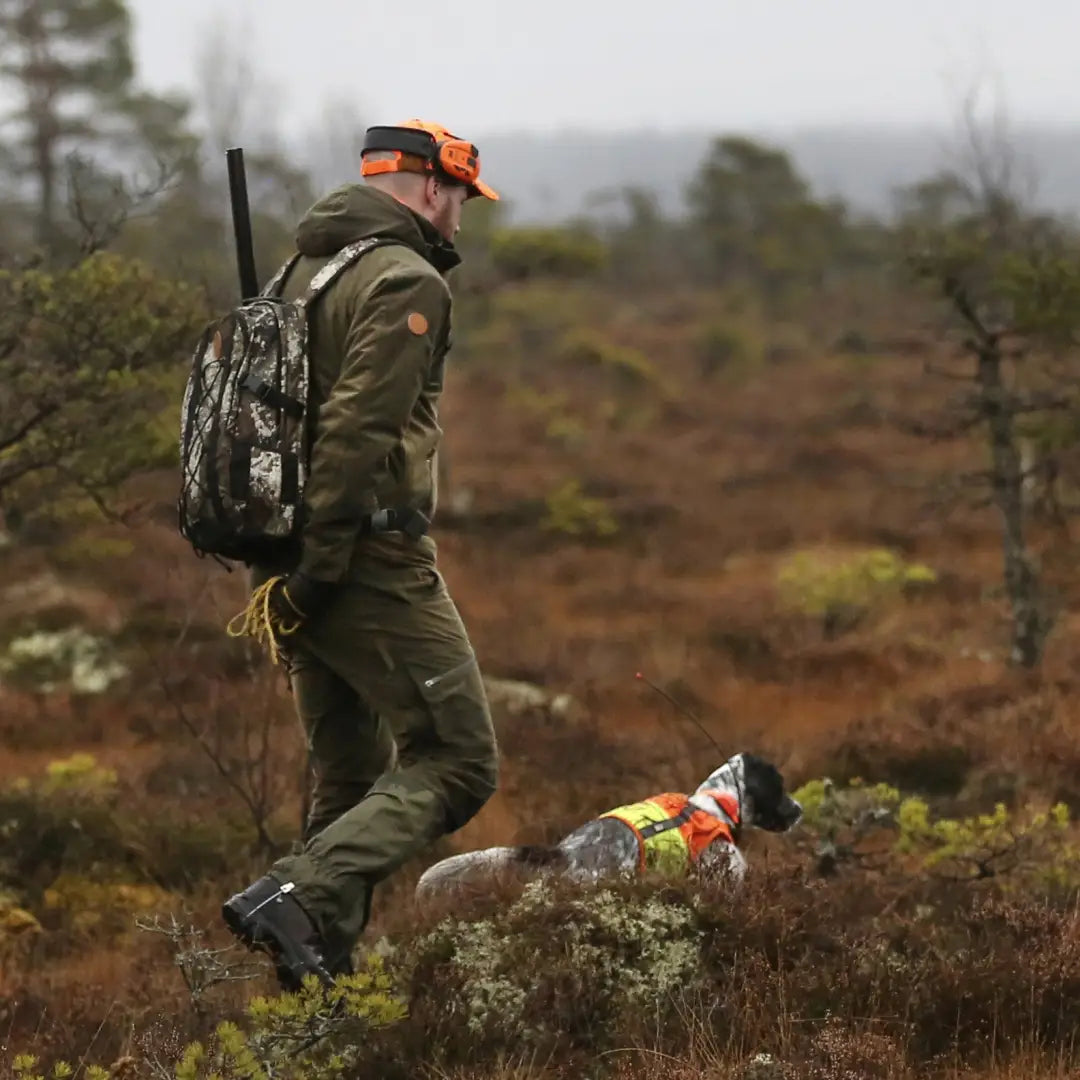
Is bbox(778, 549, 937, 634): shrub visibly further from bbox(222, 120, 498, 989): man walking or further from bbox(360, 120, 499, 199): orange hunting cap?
bbox(360, 120, 499, 199): orange hunting cap

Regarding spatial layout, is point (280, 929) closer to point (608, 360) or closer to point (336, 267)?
point (336, 267)

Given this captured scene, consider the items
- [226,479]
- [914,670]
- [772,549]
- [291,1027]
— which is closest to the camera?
[291,1027]

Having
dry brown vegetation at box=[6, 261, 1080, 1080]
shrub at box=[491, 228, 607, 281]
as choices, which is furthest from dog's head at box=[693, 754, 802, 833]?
shrub at box=[491, 228, 607, 281]

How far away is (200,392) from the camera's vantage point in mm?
3268

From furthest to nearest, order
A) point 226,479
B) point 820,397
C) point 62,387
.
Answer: point 820,397, point 62,387, point 226,479

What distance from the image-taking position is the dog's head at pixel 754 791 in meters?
4.34

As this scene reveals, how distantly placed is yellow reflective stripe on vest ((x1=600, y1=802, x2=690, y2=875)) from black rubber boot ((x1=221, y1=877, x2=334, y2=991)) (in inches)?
42.8

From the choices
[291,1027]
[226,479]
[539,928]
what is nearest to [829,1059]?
[539,928]

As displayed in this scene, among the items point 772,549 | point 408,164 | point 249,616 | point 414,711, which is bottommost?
point 772,549

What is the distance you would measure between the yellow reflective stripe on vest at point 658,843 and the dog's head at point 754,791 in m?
0.30

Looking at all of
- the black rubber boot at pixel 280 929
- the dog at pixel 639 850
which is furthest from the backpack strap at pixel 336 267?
the dog at pixel 639 850

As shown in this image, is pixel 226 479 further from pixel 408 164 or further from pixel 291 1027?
pixel 291 1027

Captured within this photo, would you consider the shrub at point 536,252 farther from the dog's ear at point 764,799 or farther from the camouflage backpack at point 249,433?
the camouflage backpack at point 249,433

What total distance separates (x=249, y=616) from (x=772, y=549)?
13897mm
